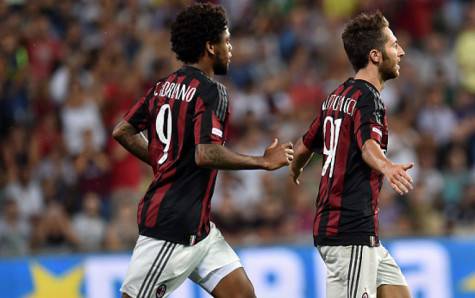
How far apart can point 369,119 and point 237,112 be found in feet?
22.7

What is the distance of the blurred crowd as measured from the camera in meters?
12.2

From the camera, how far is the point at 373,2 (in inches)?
606

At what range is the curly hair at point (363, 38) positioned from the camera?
693 centimetres

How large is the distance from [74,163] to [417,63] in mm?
4658

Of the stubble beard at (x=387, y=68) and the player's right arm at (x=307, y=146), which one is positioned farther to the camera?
the player's right arm at (x=307, y=146)

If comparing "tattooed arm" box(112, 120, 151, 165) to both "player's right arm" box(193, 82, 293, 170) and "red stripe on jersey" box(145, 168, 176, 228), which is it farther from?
"player's right arm" box(193, 82, 293, 170)

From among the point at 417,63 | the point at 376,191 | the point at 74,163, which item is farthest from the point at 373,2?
the point at 376,191

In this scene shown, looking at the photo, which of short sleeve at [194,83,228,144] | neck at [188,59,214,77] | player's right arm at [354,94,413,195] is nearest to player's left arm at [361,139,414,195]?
player's right arm at [354,94,413,195]

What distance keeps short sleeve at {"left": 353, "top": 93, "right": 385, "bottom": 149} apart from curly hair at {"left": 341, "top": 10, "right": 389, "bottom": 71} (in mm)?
324

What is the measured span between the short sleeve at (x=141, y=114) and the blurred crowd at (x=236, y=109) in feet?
14.0

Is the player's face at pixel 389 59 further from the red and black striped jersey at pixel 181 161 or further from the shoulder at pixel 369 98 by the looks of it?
the red and black striped jersey at pixel 181 161

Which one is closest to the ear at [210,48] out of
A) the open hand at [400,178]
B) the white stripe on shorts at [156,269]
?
the white stripe on shorts at [156,269]

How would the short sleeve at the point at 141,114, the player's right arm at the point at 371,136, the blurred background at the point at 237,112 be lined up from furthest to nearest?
Answer: the blurred background at the point at 237,112 < the short sleeve at the point at 141,114 < the player's right arm at the point at 371,136

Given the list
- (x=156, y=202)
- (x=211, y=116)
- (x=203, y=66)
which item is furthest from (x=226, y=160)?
(x=203, y=66)
